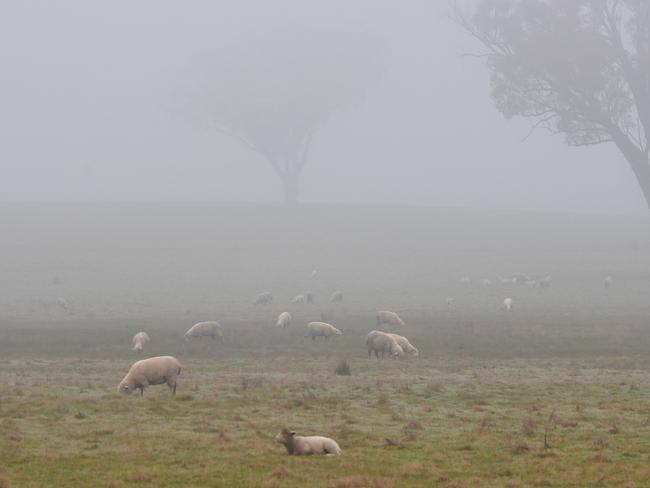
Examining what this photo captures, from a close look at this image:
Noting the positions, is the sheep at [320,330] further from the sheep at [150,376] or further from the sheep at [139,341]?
the sheep at [150,376]

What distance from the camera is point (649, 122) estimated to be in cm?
5822

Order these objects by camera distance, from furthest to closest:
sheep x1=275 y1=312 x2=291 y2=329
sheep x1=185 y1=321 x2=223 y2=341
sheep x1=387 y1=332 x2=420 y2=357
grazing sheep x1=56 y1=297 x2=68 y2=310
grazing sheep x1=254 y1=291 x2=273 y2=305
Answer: grazing sheep x1=254 y1=291 x2=273 y2=305
grazing sheep x1=56 y1=297 x2=68 y2=310
sheep x1=275 y1=312 x2=291 y2=329
sheep x1=185 y1=321 x2=223 y2=341
sheep x1=387 y1=332 x2=420 y2=357

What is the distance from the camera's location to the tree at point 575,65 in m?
58.6

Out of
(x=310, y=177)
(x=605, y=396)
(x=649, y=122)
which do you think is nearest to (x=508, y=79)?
(x=649, y=122)

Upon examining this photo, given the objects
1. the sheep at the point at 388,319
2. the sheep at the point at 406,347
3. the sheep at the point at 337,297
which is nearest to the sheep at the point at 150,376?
the sheep at the point at 406,347

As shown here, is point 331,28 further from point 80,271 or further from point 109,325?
point 109,325

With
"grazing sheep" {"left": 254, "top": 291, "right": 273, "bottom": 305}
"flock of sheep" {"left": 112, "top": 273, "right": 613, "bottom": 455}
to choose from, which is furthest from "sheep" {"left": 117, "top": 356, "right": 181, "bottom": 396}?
"grazing sheep" {"left": 254, "top": 291, "right": 273, "bottom": 305}

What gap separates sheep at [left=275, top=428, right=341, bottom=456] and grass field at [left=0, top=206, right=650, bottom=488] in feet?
0.88

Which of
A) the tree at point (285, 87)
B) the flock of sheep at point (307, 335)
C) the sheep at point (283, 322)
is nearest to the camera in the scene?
the flock of sheep at point (307, 335)

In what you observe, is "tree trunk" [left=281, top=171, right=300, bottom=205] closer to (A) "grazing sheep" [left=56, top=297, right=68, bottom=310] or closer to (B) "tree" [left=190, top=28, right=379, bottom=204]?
(B) "tree" [left=190, top=28, right=379, bottom=204]

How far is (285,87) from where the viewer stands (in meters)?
112

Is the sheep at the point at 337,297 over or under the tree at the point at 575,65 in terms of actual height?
under

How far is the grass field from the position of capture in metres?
16.3

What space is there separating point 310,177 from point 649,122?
398 ft
